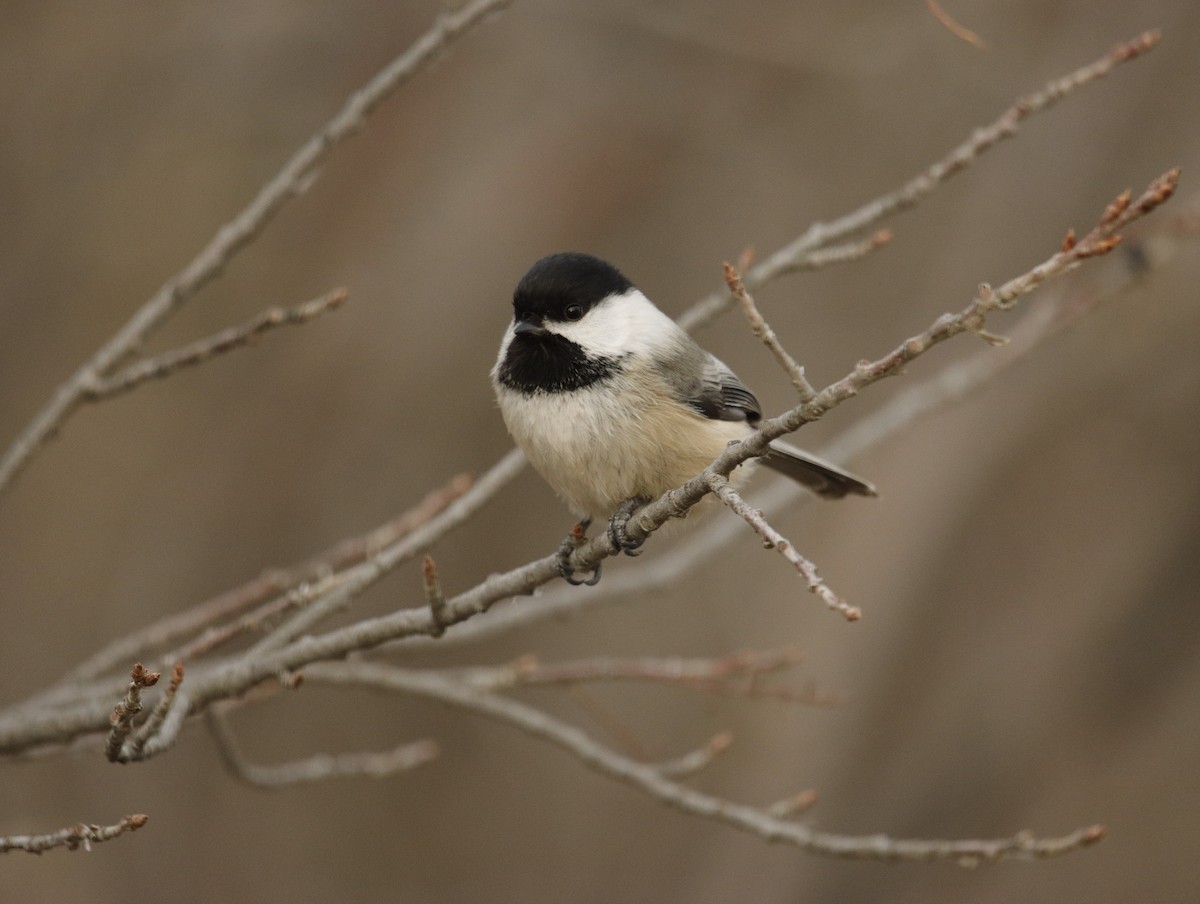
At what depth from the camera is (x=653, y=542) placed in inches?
257

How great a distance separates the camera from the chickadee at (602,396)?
114 inches

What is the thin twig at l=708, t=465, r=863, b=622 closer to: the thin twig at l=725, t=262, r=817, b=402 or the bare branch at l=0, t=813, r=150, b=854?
the thin twig at l=725, t=262, r=817, b=402

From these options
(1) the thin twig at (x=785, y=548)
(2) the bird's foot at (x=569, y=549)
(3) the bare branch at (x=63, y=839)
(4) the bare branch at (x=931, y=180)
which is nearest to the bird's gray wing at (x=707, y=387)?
(4) the bare branch at (x=931, y=180)

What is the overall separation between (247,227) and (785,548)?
1.60 m

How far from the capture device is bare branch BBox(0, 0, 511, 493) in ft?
8.77

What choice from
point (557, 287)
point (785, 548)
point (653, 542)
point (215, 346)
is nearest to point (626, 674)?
point (557, 287)

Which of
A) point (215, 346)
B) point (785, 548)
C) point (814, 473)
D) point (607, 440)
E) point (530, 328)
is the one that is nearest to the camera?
point (785, 548)

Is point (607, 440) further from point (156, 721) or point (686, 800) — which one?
point (156, 721)

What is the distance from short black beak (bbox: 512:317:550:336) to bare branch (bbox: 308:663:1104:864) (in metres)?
0.90

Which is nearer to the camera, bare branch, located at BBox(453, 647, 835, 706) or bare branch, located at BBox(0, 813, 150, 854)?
bare branch, located at BBox(0, 813, 150, 854)

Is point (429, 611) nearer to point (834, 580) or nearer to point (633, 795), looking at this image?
point (834, 580)

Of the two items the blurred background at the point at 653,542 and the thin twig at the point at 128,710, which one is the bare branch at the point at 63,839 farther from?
the blurred background at the point at 653,542

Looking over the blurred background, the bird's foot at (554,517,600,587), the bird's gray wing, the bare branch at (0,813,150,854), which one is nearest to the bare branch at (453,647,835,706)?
the bird's foot at (554,517,600,587)

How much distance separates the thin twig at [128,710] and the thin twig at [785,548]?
946 mm
